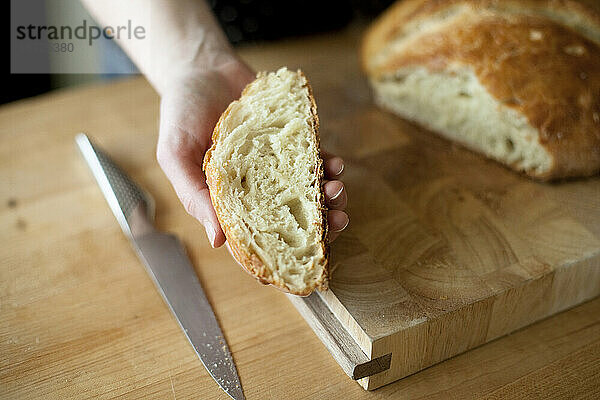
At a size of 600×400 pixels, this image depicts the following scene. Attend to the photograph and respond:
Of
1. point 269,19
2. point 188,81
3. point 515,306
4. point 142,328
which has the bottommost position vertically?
point 142,328

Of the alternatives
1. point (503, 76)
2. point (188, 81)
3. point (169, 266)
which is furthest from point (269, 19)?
point (169, 266)

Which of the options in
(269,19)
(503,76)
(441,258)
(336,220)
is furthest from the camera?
(269,19)

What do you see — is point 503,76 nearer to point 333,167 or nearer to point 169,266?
point 333,167

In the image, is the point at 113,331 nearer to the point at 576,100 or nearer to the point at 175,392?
the point at 175,392

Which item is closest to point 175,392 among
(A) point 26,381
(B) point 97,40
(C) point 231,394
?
(C) point 231,394

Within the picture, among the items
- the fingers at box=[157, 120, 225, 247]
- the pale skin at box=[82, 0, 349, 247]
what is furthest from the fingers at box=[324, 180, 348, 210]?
the fingers at box=[157, 120, 225, 247]

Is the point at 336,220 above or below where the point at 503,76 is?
below
